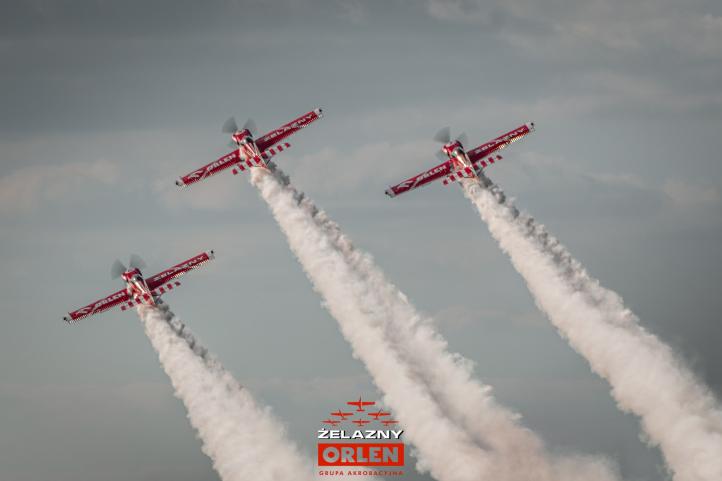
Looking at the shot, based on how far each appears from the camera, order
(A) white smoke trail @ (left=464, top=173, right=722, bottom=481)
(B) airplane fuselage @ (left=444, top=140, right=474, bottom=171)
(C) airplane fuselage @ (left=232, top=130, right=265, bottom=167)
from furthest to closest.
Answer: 1. (C) airplane fuselage @ (left=232, top=130, right=265, bottom=167)
2. (B) airplane fuselage @ (left=444, top=140, right=474, bottom=171)
3. (A) white smoke trail @ (left=464, top=173, right=722, bottom=481)

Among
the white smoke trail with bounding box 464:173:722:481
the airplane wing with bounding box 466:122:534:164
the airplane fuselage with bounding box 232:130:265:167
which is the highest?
the airplane fuselage with bounding box 232:130:265:167

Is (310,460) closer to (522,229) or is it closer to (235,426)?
(235,426)

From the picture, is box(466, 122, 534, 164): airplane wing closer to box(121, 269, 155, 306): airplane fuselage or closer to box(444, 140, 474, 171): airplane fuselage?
box(444, 140, 474, 171): airplane fuselage

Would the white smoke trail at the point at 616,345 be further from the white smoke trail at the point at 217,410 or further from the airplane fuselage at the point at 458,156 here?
the white smoke trail at the point at 217,410

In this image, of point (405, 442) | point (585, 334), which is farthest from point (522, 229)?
point (405, 442)

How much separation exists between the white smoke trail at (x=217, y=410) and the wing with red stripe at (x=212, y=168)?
1214 cm

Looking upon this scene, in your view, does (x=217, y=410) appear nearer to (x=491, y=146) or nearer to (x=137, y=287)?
(x=137, y=287)

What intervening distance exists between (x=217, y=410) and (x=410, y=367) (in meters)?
19.6

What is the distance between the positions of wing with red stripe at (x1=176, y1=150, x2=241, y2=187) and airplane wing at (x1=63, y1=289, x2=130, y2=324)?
12.2 metres

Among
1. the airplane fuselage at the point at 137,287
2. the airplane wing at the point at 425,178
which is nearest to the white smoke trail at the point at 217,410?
the airplane fuselage at the point at 137,287

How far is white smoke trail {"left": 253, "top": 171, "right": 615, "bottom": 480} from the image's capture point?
163375 mm

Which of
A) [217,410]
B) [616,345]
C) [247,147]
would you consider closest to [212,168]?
[247,147]

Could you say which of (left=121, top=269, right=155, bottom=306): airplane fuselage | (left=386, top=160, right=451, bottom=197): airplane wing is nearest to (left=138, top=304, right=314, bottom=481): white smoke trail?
(left=121, top=269, right=155, bottom=306): airplane fuselage

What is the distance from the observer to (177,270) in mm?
170875
